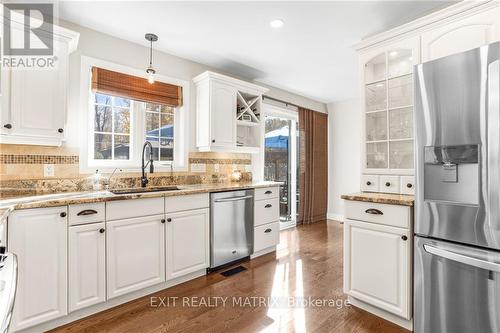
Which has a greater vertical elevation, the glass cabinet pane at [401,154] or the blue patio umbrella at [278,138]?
the blue patio umbrella at [278,138]

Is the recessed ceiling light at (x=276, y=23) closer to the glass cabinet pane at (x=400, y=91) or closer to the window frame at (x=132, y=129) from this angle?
the glass cabinet pane at (x=400, y=91)

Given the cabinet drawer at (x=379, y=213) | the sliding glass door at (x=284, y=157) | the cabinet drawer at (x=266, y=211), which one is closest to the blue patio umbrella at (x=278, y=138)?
the sliding glass door at (x=284, y=157)

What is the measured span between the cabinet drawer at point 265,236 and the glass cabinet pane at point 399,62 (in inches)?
85.7

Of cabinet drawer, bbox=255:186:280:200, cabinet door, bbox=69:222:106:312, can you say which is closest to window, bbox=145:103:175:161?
cabinet drawer, bbox=255:186:280:200

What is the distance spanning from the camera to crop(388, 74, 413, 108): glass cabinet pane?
2291 mm

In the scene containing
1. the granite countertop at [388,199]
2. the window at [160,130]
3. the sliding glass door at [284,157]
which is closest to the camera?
the granite countertop at [388,199]

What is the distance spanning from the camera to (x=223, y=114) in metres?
3.30

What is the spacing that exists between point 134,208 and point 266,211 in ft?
5.51

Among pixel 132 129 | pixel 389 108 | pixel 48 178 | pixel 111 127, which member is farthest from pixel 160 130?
pixel 389 108

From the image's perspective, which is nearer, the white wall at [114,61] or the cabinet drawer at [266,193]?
the white wall at [114,61]

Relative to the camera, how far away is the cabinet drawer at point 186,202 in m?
2.43

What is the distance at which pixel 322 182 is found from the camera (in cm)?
545

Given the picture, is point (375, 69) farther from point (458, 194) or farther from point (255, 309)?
point (255, 309)

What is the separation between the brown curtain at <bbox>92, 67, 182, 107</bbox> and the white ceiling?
414 millimetres
